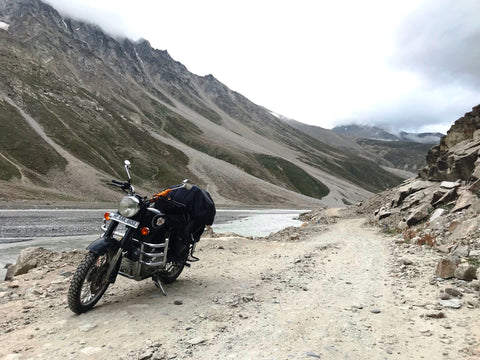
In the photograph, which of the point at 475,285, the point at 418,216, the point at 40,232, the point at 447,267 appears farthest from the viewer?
the point at 40,232

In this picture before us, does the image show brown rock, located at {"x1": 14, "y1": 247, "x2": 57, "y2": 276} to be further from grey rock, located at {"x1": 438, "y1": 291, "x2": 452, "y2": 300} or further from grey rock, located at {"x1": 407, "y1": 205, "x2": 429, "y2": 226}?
grey rock, located at {"x1": 407, "y1": 205, "x2": 429, "y2": 226}

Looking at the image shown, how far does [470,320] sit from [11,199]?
187ft

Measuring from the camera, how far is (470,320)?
5.60 meters

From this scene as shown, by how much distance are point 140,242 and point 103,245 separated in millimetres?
702

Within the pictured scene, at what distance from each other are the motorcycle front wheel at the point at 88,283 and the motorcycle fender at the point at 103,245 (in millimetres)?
107

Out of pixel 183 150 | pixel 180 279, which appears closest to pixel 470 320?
pixel 180 279

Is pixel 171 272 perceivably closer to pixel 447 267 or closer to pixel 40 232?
pixel 447 267

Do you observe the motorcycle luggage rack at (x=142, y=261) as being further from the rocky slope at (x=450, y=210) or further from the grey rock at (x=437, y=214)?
the grey rock at (x=437, y=214)

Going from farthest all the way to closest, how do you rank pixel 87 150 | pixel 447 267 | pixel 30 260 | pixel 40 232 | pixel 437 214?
pixel 87 150, pixel 40 232, pixel 437 214, pixel 30 260, pixel 447 267

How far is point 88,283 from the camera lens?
6.30 metres

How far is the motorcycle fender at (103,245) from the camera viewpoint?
615cm

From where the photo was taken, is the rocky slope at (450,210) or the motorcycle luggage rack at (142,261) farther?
the rocky slope at (450,210)

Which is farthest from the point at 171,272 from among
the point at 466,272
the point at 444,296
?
the point at 466,272

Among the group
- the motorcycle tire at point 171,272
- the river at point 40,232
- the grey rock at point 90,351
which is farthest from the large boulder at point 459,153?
the river at point 40,232
